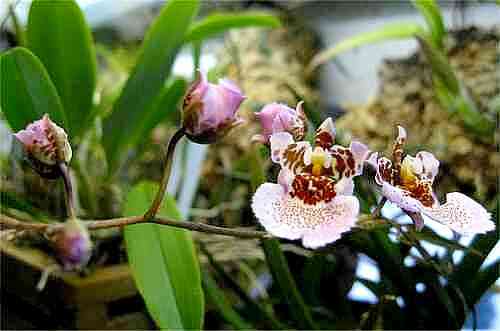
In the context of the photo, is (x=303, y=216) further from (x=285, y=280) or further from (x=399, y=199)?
(x=285, y=280)

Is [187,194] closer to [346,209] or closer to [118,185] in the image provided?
[118,185]

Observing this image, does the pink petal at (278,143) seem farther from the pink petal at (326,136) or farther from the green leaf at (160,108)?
the green leaf at (160,108)

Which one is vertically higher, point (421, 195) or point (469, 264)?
point (421, 195)

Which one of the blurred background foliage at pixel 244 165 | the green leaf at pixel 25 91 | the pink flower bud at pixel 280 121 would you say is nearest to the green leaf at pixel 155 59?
the blurred background foliage at pixel 244 165

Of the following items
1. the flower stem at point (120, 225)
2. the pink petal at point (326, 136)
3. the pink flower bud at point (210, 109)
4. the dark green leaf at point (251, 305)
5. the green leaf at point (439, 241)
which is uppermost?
the pink flower bud at point (210, 109)

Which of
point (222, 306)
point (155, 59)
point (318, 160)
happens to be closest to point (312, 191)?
point (318, 160)

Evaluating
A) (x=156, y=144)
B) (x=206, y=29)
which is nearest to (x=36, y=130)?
(x=206, y=29)
